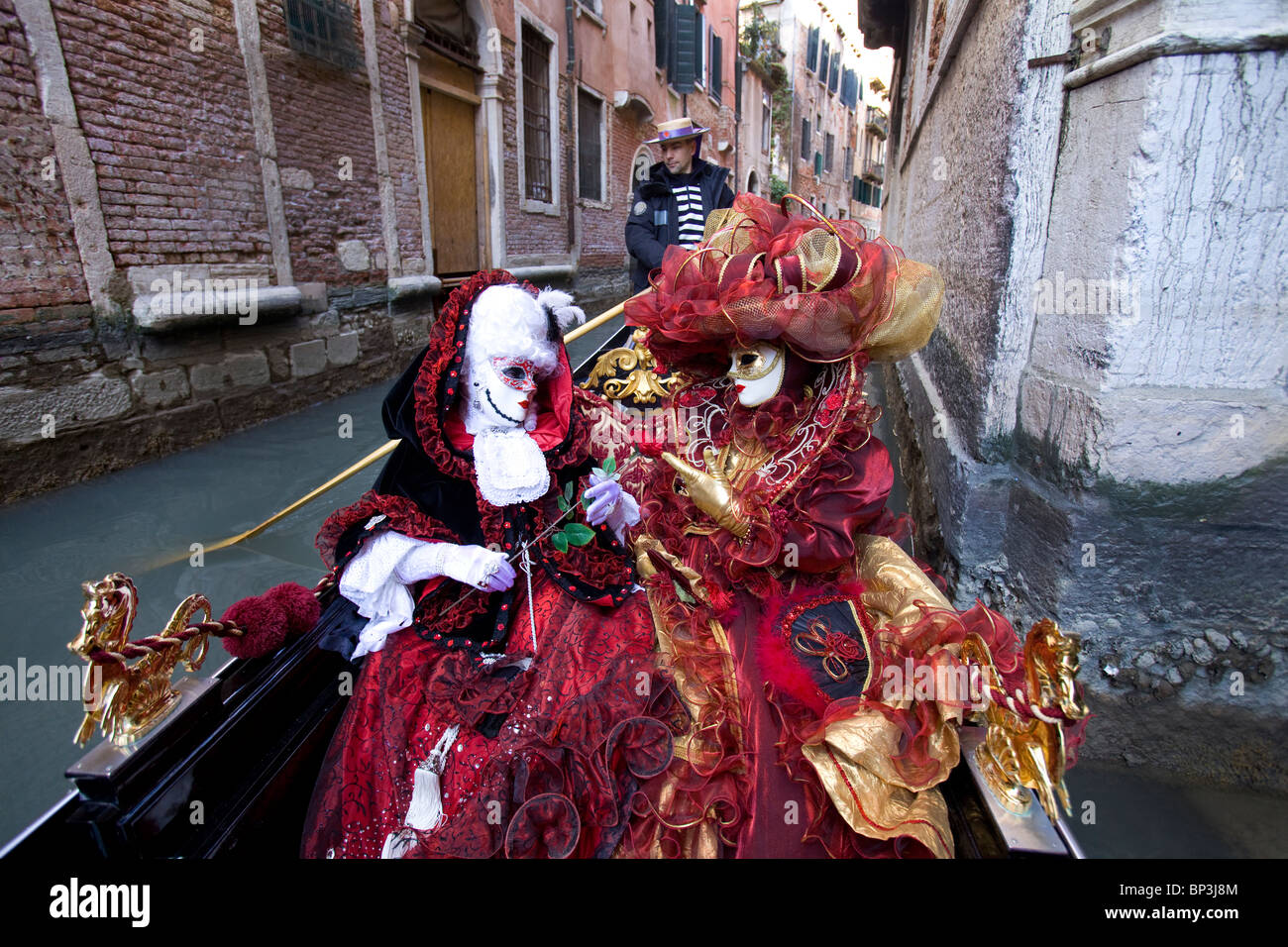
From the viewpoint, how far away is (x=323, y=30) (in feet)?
19.1

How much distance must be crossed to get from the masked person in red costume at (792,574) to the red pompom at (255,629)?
93 cm

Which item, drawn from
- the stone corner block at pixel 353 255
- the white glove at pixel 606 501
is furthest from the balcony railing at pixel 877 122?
the white glove at pixel 606 501

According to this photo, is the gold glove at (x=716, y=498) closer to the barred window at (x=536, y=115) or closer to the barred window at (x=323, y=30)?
the barred window at (x=323, y=30)

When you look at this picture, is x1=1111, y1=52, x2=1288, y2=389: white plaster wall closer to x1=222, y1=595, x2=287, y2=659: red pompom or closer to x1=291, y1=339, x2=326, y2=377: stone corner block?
x1=222, y1=595, x2=287, y2=659: red pompom

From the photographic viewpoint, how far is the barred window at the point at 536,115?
373 inches

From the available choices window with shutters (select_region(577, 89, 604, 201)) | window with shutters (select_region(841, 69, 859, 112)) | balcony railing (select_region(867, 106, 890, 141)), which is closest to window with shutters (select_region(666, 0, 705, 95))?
window with shutters (select_region(577, 89, 604, 201))

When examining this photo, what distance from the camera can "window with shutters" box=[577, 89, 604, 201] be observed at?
444 inches

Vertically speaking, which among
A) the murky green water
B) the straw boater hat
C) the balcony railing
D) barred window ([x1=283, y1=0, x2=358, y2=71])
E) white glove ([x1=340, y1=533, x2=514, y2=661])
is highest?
the balcony railing

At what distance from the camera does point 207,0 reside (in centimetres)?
484

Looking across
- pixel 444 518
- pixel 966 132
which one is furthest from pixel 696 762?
pixel 966 132

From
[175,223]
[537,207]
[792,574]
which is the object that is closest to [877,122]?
[537,207]

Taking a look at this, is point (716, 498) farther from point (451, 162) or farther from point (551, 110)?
point (551, 110)

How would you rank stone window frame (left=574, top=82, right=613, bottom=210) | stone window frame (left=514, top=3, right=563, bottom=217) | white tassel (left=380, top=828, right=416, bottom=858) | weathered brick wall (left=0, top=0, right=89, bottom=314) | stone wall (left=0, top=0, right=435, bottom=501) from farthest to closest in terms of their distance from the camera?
1. stone window frame (left=574, top=82, right=613, bottom=210)
2. stone window frame (left=514, top=3, right=563, bottom=217)
3. stone wall (left=0, top=0, right=435, bottom=501)
4. weathered brick wall (left=0, top=0, right=89, bottom=314)
5. white tassel (left=380, top=828, right=416, bottom=858)

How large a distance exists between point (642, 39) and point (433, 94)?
277 inches
